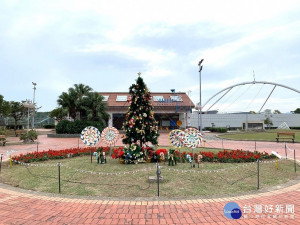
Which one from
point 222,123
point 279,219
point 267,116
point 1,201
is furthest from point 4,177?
point 267,116

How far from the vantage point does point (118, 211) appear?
188 inches

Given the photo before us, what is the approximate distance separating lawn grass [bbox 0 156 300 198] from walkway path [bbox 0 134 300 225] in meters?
0.56

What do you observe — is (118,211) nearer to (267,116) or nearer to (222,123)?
(222,123)

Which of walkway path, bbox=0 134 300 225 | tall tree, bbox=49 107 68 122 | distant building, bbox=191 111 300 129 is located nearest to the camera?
walkway path, bbox=0 134 300 225

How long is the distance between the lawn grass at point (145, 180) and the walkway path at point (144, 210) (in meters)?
0.56

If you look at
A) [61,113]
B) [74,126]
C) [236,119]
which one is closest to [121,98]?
[61,113]

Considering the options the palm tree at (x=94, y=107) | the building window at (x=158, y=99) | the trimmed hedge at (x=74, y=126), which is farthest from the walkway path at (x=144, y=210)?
the building window at (x=158, y=99)

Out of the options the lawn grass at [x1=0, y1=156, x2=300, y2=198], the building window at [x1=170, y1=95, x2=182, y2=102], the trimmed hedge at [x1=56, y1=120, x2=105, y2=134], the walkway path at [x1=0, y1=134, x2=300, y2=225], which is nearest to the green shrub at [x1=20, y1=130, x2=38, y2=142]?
the trimmed hedge at [x1=56, y1=120, x2=105, y2=134]

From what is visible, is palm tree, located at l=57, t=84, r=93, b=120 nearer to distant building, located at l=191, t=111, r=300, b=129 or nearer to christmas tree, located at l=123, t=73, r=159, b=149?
christmas tree, located at l=123, t=73, r=159, b=149

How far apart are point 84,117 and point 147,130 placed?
25.8 m

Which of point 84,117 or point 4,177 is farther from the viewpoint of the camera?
point 84,117

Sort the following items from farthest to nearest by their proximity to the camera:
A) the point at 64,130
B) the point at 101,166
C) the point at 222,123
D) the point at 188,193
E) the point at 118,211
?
the point at 222,123
the point at 64,130
the point at 101,166
the point at 188,193
the point at 118,211

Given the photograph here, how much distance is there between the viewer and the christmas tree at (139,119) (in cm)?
1064

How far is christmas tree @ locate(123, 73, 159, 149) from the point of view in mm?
10636
